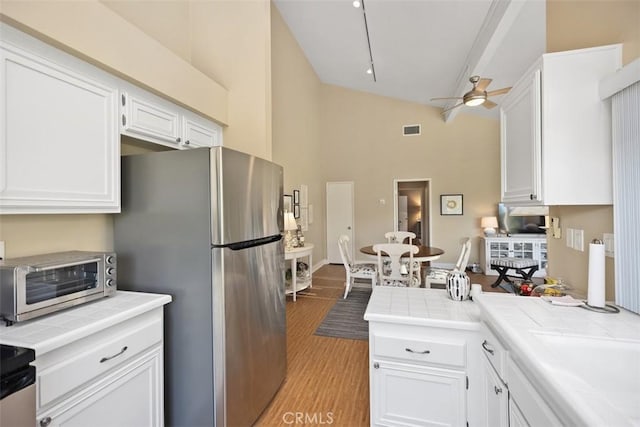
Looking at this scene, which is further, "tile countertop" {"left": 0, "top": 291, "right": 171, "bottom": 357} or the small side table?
the small side table

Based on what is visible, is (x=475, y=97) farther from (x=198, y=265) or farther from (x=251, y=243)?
(x=198, y=265)

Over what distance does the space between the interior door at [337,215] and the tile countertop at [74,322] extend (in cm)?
593

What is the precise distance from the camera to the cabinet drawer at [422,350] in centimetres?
142

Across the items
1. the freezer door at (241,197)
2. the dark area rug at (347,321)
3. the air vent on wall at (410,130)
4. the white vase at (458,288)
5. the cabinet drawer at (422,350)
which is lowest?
the dark area rug at (347,321)

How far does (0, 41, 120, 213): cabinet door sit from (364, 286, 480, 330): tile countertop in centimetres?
156

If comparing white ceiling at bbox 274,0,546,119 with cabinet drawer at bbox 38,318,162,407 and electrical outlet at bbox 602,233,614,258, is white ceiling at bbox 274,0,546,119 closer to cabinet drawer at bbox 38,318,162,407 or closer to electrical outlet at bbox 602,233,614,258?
electrical outlet at bbox 602,233,614,258

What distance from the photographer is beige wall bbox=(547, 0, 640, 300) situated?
52.7 inches

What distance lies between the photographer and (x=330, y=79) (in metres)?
6.79

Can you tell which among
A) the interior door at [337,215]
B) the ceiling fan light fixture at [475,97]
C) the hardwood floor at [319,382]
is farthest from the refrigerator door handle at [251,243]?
the interior door at [337,215]

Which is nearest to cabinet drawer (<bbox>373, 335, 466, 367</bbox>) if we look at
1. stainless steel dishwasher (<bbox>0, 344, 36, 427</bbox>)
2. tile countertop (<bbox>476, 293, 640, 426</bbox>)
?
tile countertop (<bbox>476, 293, 640, 426</bbox>)

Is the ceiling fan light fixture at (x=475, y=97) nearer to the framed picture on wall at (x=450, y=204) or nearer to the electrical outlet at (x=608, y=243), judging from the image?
the electrical outlet at (x=608, y=243)

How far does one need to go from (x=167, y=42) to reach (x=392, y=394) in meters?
3.03

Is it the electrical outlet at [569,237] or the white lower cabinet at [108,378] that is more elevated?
the electrical outlet at [569,237]

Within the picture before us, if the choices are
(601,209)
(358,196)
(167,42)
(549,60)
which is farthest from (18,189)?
(358,196)
